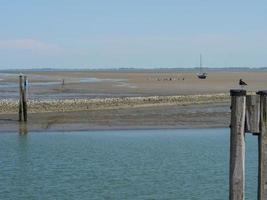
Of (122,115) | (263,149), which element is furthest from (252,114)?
(122,115)

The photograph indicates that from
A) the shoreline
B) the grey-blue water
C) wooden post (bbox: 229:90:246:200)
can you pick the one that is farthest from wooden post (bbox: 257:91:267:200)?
the shoreline

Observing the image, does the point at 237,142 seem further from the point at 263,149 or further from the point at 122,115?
the point at 122,115

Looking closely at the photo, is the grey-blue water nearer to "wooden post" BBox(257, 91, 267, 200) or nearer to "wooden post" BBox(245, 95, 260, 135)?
"wooden post" BBox(257, 91, 267, 200)

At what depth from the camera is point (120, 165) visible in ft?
65.0

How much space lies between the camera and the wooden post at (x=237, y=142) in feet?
29.2

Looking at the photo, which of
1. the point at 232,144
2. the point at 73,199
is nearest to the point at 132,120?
the point at 73,199

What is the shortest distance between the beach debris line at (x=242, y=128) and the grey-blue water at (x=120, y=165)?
5.86 metres

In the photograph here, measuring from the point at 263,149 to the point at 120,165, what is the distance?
11018 mm

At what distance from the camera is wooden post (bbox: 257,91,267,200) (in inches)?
353

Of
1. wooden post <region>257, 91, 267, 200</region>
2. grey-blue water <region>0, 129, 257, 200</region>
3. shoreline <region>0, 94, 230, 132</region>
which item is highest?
wooden post <region>257, 91, 267, 200</region>

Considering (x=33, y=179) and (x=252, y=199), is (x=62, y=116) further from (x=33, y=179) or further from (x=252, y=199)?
(x=252, y=199)

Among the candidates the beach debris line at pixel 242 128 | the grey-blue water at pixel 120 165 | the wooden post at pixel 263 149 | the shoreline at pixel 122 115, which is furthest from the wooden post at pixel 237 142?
the shoreline at pixel 122 115

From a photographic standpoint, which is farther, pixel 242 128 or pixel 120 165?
pixel 120 165

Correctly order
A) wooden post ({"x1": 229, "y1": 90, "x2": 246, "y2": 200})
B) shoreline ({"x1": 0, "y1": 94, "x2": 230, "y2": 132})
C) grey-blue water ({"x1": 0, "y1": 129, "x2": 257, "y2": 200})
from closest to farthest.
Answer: wooden post ({"x1": 229, "y1": 90, "x2": 246, "y2": 200}), grey-blue water ({"x1": 0, "y1": 129, "x2": 257, "y2": 200}), shoreline ({"x1": 0, "y1": 94, "x2": 230, "y2": 132})
